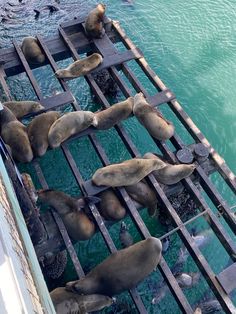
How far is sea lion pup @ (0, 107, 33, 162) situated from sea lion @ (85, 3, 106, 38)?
224 centimetres

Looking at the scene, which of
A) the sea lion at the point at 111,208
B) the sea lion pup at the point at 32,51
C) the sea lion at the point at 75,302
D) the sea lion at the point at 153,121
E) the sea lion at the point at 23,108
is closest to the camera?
the sea lion at the point at 75,302

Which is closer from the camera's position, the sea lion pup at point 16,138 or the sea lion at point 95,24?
the sea lion pup at point 16,138

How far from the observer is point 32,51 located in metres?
6.71

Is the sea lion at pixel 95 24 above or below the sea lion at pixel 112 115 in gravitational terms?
above

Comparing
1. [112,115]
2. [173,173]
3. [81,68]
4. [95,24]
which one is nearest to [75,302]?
[173,173]

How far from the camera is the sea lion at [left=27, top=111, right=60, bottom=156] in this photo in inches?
220

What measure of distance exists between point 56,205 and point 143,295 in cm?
215

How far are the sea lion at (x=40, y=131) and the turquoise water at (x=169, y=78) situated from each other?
1.67m

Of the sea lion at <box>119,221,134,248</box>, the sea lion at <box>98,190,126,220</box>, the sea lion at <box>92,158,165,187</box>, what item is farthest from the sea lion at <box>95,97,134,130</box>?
the sea lion at <box>119,221,134,248</box>

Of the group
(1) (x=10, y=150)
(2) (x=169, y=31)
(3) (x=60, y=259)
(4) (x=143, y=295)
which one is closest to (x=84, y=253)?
(3) (x=60, y=259)

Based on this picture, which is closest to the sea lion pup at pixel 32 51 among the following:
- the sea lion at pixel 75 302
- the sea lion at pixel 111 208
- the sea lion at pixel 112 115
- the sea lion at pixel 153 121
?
the sea lion at pixel 112 115

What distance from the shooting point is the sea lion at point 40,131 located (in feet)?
18.4

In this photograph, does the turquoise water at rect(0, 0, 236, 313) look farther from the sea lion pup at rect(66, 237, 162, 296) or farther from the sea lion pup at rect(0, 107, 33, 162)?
the sea lion pup at rect(0, 107, 33, 162)

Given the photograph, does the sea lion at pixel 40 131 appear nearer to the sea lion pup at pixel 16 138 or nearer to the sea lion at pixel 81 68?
the sea lion pup at pixel 16 138
